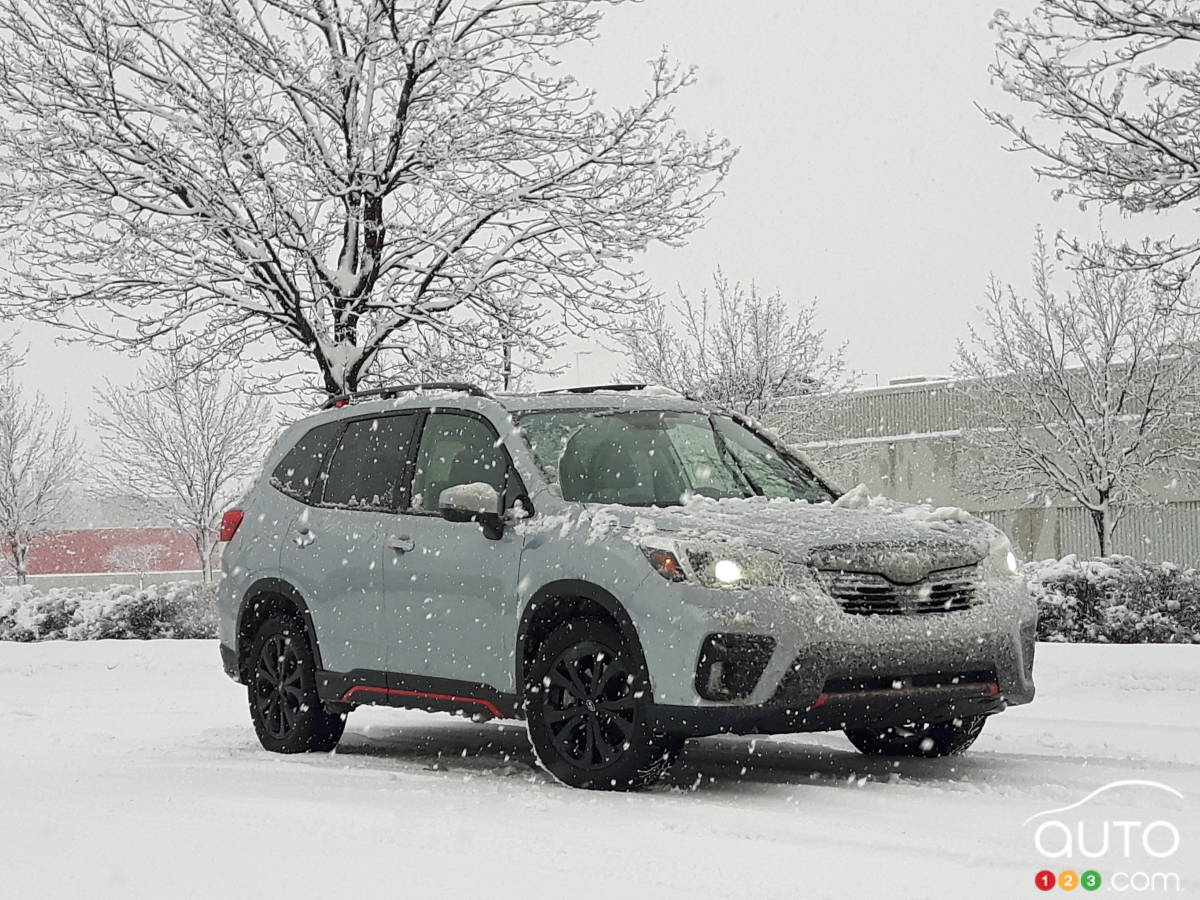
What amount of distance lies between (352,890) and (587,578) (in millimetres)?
2216

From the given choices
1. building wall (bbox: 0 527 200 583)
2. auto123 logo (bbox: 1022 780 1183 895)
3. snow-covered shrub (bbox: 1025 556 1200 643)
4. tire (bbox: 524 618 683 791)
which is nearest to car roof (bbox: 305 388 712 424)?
tire (bbox: 524 618 683 791)

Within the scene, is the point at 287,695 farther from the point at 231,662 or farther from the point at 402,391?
the point at 402,391

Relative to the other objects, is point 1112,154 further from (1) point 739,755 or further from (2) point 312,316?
(2) point 312,316

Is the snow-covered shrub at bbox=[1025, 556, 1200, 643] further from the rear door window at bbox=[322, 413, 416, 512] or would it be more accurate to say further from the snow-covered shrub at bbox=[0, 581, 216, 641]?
the snow-covered shrub at bbox=[0, 581, 216, 641]

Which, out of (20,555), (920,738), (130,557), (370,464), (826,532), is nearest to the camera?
(826,532)

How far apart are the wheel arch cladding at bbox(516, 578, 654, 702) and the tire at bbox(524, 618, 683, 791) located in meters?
0.04

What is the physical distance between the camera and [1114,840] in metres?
5.56

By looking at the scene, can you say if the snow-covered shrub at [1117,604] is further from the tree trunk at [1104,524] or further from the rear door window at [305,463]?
the tree trunk at [1104,524]

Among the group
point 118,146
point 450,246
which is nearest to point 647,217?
point 450,246

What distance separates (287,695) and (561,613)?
7.77 feet

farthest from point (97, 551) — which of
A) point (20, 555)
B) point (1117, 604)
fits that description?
point (1117, 604)

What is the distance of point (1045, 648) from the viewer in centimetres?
1350

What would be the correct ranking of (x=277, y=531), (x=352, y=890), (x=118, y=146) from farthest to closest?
(x=118, y=146)
(x=277, y=531)
(x=352, y=890)

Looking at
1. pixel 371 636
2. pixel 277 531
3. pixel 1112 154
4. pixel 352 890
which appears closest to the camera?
pixel 352 890
